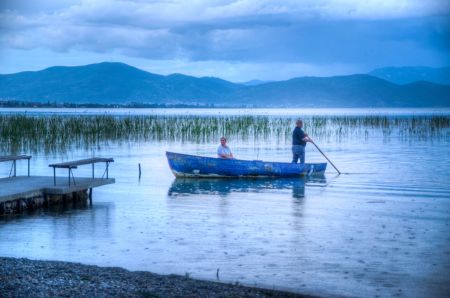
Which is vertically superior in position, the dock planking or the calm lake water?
the dock planking

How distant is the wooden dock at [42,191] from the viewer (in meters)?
14.6

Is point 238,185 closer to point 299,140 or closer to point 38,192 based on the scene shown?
point 299,140

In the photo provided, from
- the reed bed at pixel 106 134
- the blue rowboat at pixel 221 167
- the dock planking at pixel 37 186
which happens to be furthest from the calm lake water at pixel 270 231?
the reed bed at pixel 106 134

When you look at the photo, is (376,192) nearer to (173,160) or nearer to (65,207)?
(173,160)

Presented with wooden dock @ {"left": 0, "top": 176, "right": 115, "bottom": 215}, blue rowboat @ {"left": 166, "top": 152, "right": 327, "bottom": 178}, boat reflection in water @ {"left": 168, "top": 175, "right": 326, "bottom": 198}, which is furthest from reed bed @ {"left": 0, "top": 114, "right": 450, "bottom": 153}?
wooden dock @ {"left": 0, "top": 176, "right": 115, "bottom": 215}

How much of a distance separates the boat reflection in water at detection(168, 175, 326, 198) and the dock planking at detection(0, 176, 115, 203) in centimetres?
277

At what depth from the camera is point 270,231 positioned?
41.7ft

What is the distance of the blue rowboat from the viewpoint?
21344 mm

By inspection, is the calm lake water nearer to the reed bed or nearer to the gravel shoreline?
the gravel shoreline

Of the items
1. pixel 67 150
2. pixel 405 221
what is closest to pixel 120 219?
Answer: pixel 405 221

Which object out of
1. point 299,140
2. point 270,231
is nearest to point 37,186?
point 270,231

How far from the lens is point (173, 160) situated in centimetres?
2145

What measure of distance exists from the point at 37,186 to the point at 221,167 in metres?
7.02

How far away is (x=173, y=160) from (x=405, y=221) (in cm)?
931
